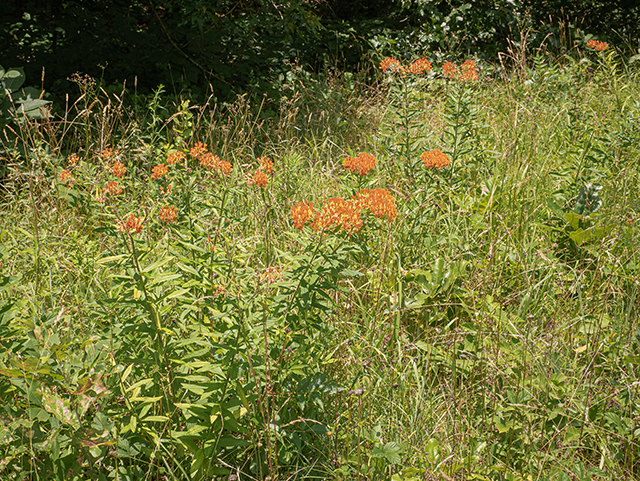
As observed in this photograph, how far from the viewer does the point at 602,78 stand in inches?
181

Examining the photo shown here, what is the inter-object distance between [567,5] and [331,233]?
7739 mm

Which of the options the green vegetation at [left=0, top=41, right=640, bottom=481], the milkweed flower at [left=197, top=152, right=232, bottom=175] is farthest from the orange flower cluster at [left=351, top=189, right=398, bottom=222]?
the milkweed flower at [left=197, top=152, right=232, bottom=175]

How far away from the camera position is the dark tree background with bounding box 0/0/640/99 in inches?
211

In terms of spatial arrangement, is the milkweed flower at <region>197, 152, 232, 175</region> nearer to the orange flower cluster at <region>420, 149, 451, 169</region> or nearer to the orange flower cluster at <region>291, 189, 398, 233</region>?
the orange flower cluster at <region>291, 189, 398, 233</region>

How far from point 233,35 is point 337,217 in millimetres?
5348

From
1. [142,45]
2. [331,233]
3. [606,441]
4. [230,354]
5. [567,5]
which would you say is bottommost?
[142,45]

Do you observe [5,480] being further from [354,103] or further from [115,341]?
[354,103]

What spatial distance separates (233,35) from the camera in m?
6.13

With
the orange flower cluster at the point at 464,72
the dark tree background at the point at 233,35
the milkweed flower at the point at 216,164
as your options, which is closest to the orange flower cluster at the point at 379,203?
the milkweed flower at the point at 216,164

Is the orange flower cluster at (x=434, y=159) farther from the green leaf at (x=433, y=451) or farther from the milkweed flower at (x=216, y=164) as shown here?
the green leaf at (x=433, y=451)

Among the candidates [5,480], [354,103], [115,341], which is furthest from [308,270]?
[354,103]

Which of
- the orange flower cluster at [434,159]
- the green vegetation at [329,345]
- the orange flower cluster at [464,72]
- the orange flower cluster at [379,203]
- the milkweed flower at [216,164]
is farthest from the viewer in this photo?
the orange flower cluster at [464,72]

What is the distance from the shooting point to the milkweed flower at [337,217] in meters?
1.44

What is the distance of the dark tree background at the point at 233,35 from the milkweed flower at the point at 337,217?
3.85m
